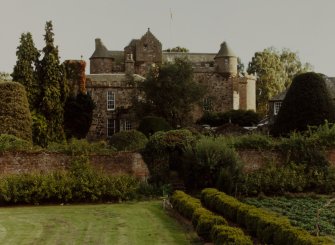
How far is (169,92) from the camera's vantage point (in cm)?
5062

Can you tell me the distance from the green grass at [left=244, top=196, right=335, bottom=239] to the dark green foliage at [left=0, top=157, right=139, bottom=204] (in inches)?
220

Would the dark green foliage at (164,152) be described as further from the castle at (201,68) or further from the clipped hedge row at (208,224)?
the castle at (201,68)

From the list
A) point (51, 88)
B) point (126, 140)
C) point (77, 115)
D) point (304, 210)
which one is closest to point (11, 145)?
point (126, 140)

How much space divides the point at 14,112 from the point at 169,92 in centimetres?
1520

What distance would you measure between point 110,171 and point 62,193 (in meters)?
3.86

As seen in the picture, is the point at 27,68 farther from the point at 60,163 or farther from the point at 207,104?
the point at 207,104

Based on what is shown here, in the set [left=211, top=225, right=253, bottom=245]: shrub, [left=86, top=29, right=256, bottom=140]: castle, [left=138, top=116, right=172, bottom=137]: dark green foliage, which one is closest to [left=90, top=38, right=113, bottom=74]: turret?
[left=86, top=29, right=256, bottom=140]: castle

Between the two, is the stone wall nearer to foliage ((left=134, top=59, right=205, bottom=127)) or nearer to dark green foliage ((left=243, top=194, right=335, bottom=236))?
→ dark green foliage ((left=243, top=194, right=335, bottom=236))

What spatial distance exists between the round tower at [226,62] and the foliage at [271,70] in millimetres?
11074

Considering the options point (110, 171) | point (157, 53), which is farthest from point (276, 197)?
point (157, 53)

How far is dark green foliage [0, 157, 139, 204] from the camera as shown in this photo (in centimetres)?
2617

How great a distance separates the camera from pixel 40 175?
27.3m

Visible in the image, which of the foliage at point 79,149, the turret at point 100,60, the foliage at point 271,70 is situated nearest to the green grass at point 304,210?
the foliage at point 79,149

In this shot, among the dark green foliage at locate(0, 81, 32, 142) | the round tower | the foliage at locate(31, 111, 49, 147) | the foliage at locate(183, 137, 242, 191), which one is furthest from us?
the round tower
